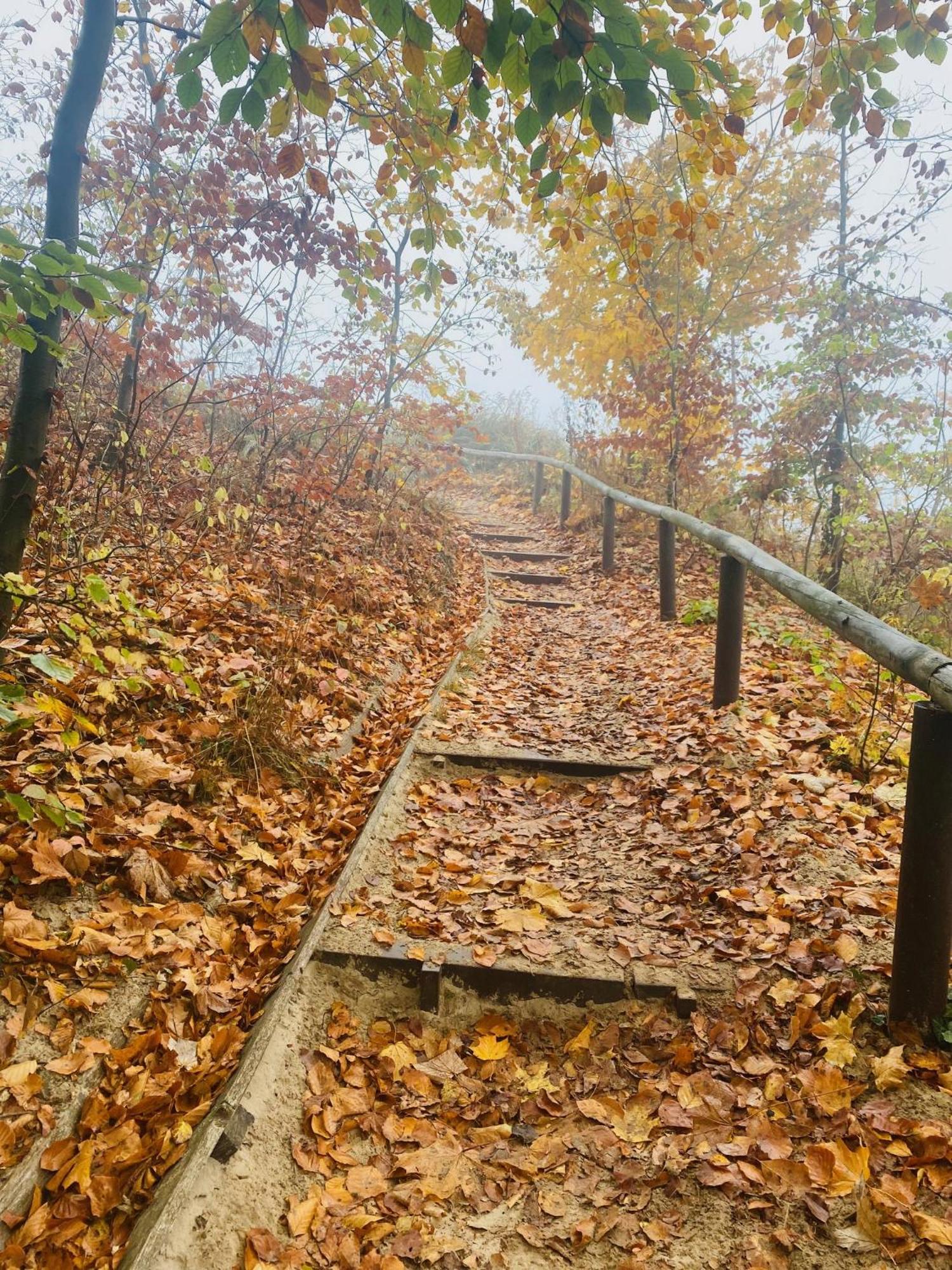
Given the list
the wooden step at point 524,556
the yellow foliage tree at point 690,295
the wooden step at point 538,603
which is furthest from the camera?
the wooden step at point 524,556

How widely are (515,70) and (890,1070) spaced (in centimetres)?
282

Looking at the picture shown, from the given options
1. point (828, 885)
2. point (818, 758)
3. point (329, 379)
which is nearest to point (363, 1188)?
point (828, 885)

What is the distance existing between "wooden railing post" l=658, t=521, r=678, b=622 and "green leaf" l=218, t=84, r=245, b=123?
510cm

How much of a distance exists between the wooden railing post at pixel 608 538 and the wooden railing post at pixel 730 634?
3.95 metres

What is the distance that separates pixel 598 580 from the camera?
8.33 metres

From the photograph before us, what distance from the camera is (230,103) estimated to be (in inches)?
70.9

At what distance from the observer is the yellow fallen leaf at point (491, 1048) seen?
8.00 ft

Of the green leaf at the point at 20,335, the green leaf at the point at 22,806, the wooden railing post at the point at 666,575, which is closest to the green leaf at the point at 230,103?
the green leaf at the point at 20,335

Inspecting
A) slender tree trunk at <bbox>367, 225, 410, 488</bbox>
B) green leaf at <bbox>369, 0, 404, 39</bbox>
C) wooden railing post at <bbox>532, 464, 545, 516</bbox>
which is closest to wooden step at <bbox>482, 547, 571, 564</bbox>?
slender tree trunk at <bbox>367, 225, 410, 488</bbox>

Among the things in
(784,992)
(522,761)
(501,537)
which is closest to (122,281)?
(784,992)

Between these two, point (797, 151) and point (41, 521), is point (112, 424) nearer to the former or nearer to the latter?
point (41, 521)

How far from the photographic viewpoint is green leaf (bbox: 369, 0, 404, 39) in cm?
160

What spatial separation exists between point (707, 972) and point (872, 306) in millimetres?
7892

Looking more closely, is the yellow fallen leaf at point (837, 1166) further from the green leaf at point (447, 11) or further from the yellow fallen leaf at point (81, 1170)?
the green leaf at point (447, 11)
